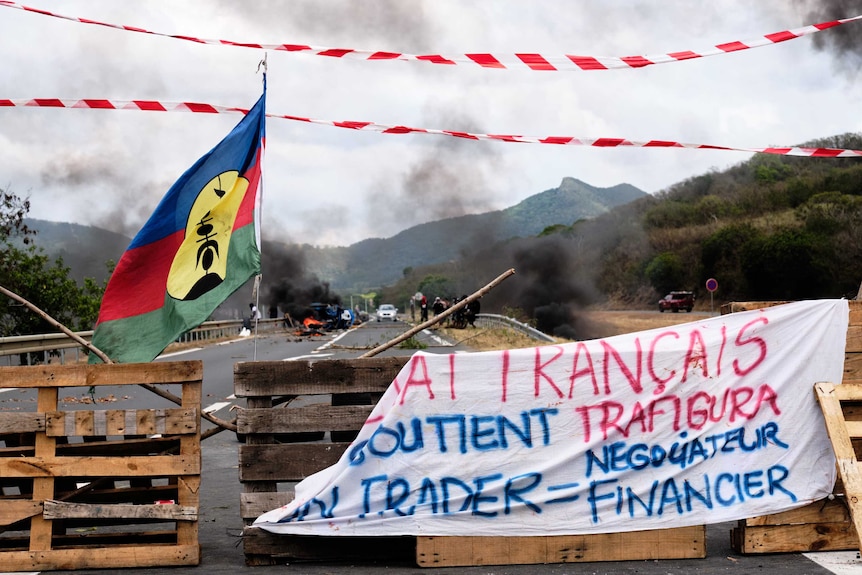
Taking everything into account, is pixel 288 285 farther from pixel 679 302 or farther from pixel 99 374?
pixel 99 374

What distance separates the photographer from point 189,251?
650cm

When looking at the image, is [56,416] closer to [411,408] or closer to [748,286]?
[411,408]

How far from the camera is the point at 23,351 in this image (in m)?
→ 19.2

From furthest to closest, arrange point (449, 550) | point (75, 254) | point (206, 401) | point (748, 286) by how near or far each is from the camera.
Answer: point (748, 286)
point (75, 254)
point (206, 401)
point (449, 550)

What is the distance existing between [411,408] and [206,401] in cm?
953

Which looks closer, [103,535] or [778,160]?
[103,535]

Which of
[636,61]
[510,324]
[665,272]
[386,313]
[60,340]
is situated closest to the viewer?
[636,61]

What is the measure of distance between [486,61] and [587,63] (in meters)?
0.75

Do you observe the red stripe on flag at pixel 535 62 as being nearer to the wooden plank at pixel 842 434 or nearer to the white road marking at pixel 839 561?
the wooden plank at pixel 842 434

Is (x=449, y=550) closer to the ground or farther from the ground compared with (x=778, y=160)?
closer to the ground

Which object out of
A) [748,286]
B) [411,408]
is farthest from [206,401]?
[748,286]

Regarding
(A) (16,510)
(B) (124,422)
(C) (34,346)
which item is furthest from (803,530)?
(C) (34,346)

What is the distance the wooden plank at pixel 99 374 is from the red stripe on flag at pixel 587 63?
3528mm

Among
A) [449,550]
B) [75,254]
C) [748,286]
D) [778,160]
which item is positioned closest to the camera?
[449,550]
